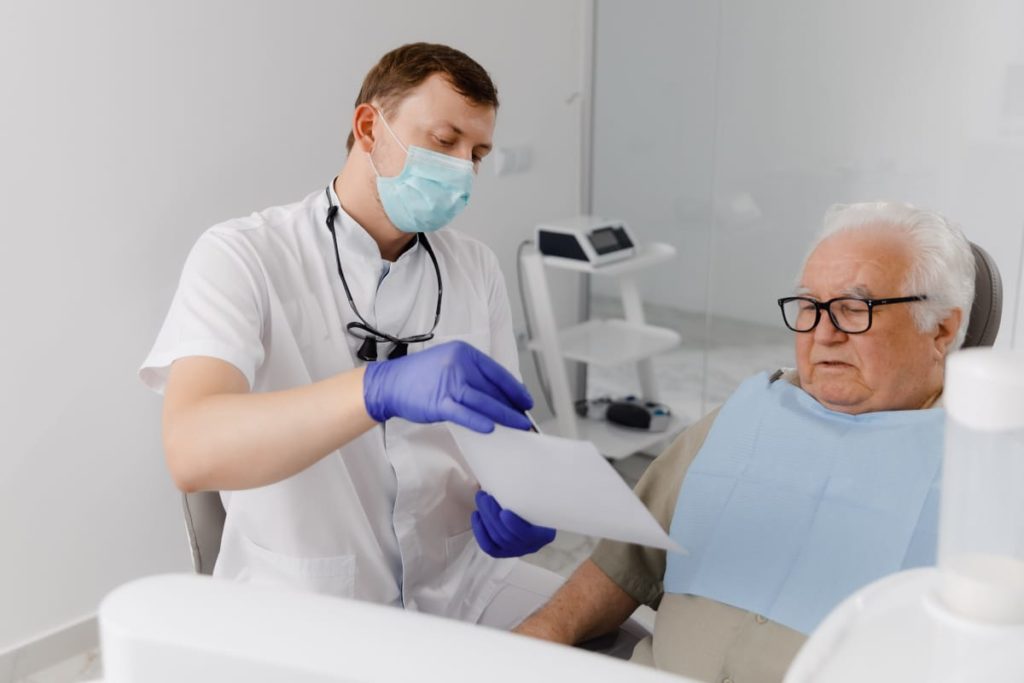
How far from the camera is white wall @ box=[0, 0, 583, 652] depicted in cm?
224

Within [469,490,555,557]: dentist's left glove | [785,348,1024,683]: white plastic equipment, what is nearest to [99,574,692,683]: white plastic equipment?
[785,348,1024,683]: white plastic equipment

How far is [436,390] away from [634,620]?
64cm

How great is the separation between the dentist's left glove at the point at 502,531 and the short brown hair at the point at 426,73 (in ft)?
1.96

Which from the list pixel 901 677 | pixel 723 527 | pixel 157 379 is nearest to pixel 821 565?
pixel 723 527

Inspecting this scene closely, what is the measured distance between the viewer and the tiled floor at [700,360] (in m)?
3.45

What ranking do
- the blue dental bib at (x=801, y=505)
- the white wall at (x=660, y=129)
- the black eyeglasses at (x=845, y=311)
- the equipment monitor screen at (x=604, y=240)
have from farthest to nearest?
1. the white wall at (x=660, y=129)
2. the equipment monitor screen at (x=604, y=240)
3. the black eyeglasses at (x=845, y=311)
4. the blue dental bib at (x=801, y=505)

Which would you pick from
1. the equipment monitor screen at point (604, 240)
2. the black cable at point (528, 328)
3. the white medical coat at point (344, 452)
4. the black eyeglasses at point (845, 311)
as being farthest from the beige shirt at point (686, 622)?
the black cable at point (528, 328)

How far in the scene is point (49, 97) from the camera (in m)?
2.22

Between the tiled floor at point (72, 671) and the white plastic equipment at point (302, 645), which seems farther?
the tiled floor at point (72, 671)

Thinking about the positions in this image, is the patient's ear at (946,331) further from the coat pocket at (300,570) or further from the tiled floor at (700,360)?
the tiled floor at (700,360)

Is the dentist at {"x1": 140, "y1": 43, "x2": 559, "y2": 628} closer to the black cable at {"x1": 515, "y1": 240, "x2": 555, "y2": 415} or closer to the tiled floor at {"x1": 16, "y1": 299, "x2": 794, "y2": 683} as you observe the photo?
the tiled floor at {"x1": 16, "y1": 299, "x2": 794, "y2": 683}

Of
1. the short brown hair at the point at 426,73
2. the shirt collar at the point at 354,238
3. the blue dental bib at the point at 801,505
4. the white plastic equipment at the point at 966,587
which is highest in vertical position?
the short brown hair at the point at 426,73

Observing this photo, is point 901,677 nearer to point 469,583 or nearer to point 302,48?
point 469,583

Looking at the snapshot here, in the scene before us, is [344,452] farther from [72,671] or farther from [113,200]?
[72,671]
